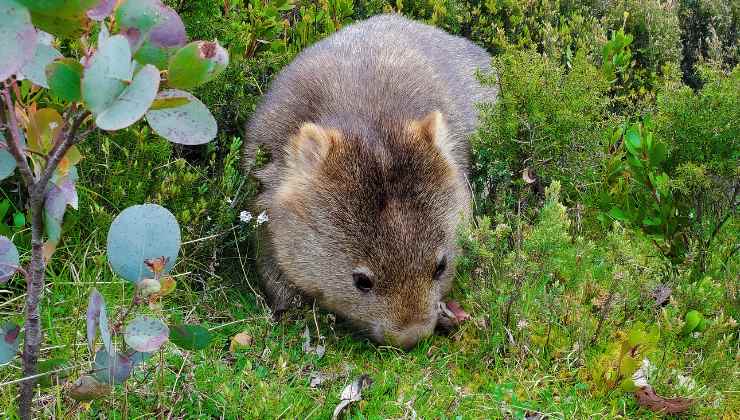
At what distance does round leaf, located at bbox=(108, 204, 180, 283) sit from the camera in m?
2.19

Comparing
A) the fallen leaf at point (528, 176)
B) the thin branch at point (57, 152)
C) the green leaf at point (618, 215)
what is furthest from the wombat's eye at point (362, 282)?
the thin branch at point (57, 152)

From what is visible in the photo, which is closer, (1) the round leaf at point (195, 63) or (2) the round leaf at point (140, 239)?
(1) the round leaf at point (195, 63)

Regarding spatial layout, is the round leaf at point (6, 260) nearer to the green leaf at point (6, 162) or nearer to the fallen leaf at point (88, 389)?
the green leaf at point (6, 162)

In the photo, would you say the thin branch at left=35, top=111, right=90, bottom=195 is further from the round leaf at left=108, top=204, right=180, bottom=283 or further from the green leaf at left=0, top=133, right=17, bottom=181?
the round leaf at left=108, top=204, right=180, bottom=283

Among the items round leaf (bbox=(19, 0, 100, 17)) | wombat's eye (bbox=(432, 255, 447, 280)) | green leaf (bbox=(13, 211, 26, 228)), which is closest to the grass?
wombat's eye (bbox=(432, 255, 447, 280))

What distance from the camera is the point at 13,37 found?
61.5 inches

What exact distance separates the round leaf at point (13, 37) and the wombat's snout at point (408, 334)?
94.6 inches

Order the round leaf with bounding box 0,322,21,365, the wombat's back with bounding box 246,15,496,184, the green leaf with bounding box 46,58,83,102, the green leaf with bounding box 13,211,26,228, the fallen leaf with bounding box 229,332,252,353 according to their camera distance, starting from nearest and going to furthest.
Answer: the green leaf with bounding box 46,58,83,102, the round leaf with bounding box 0,322,21,365, the fallen leaf with bounding box 229,332,252,353, the green leaf with bounding box 13,211,26,228, the wombat's back with bounding box 246,15,496,184

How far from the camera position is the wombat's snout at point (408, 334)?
12.1ft

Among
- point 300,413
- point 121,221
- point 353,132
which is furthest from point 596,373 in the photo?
point 121,221

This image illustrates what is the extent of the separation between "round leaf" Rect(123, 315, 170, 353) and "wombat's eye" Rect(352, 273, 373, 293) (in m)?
1.62

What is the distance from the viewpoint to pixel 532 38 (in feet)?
22.6

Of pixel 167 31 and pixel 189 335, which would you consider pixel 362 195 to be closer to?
pixel 189 335

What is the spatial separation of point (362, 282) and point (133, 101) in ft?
7.24
